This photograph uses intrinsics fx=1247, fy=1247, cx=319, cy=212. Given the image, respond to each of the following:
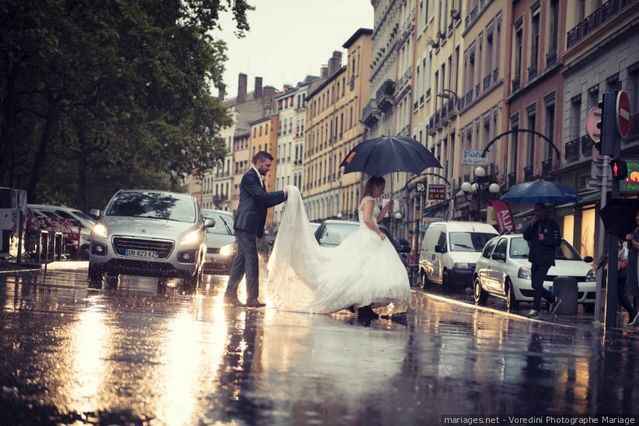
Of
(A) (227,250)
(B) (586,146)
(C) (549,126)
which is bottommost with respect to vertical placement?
(A) (227,250)

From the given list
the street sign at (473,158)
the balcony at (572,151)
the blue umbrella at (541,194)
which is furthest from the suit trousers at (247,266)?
the street sign at (473,158)

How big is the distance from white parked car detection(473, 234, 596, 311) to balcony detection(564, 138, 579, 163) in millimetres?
10693

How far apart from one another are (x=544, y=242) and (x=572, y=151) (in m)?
16.5

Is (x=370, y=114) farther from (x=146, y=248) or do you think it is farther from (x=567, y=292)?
(x=146, y=248)

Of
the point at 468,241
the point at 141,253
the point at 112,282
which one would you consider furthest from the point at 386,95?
the point at 141,253

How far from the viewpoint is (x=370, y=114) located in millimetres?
94812

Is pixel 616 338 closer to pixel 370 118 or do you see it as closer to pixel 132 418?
pixel 132 418

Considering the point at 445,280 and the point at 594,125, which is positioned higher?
the point at 594,125

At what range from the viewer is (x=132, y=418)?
6301 millimetres

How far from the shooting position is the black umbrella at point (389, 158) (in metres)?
17.9

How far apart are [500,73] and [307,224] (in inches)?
1300

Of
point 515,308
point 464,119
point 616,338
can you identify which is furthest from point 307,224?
point 464,119

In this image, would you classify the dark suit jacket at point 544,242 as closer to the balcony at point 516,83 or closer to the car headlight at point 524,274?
the car headlight at point 524,274

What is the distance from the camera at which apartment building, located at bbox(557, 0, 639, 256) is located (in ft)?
104
